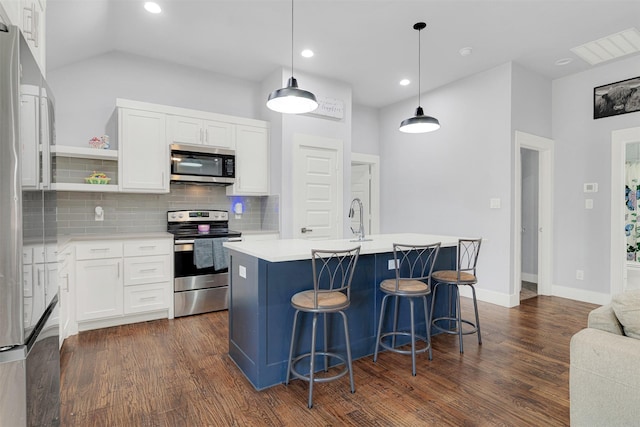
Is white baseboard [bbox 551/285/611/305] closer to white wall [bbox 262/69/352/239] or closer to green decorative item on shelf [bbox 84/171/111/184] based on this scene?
white wall [bbox 262/69/352/239]

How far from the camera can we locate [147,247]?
3.71 m

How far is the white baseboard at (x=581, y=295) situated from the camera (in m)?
4.38

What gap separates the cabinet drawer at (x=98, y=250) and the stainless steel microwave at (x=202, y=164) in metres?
0.97

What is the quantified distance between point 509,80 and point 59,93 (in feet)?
17.2

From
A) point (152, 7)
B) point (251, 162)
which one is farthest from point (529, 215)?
point (152, 7)

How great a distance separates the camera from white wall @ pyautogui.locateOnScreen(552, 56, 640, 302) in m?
4.35

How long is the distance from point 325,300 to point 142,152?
2.86 metres

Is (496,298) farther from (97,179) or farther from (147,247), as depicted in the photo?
(97,179)

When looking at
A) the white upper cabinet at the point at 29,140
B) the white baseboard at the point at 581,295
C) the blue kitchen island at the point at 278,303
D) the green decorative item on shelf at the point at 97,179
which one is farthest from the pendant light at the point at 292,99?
the white baseboard at the point at 581,295

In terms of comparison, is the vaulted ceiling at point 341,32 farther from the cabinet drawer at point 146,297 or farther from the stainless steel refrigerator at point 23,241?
the cabinet drawer at point 146,297

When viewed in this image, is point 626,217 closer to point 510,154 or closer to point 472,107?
point 510,154

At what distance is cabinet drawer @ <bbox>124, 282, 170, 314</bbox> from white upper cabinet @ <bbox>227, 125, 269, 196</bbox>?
145 cm

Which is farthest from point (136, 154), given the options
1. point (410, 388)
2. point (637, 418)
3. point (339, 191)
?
point (637, 418)

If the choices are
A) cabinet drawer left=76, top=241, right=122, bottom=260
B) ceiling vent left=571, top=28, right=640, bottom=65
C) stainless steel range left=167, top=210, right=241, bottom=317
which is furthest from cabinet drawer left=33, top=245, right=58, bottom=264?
ceiling vent left=571, top=28, right=640, bottom=65
